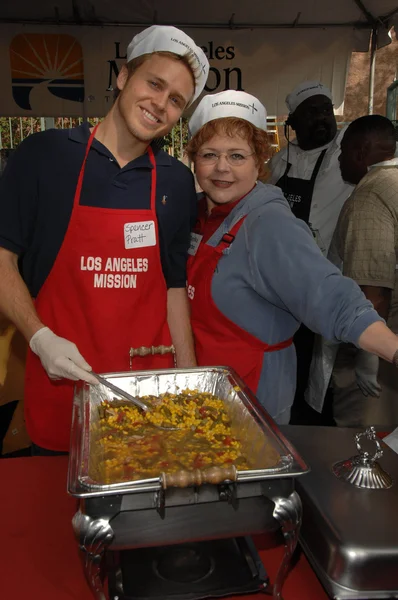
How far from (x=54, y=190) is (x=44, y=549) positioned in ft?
3.07

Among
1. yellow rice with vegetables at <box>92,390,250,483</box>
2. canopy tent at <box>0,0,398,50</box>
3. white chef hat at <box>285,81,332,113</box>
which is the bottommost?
yellow rice with vegetables at <box>92,390,250,483</box>

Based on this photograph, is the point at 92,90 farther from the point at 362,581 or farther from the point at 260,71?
the point at 362,581

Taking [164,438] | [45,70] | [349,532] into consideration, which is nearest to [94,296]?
[164,438]

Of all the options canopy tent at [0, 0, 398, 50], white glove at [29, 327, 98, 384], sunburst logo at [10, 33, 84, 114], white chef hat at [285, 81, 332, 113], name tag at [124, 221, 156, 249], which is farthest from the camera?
sunburst logo at [10, 33, 84, 114]

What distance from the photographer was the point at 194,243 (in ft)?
5.77

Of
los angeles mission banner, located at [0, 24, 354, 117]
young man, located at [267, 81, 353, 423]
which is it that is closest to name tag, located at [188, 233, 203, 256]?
young man, located at [267, 81, 353, 423]

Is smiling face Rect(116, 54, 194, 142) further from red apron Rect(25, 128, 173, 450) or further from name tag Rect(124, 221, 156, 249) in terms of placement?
name tag Rect(124, 221, 156, 249)

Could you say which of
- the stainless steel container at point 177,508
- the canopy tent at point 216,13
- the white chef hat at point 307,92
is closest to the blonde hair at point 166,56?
the stainless steel container at point 177,508

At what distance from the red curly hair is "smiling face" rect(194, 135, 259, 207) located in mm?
12

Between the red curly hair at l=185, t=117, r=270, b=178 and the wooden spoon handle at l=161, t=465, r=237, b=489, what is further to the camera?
the red curly hair at l=185, t=117, r=270, b=178

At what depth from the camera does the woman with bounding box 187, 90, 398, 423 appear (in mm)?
1379

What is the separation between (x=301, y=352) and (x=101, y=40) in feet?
11.5

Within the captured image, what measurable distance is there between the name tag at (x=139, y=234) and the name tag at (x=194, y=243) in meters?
0.21

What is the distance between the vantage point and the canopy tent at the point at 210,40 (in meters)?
4.39
